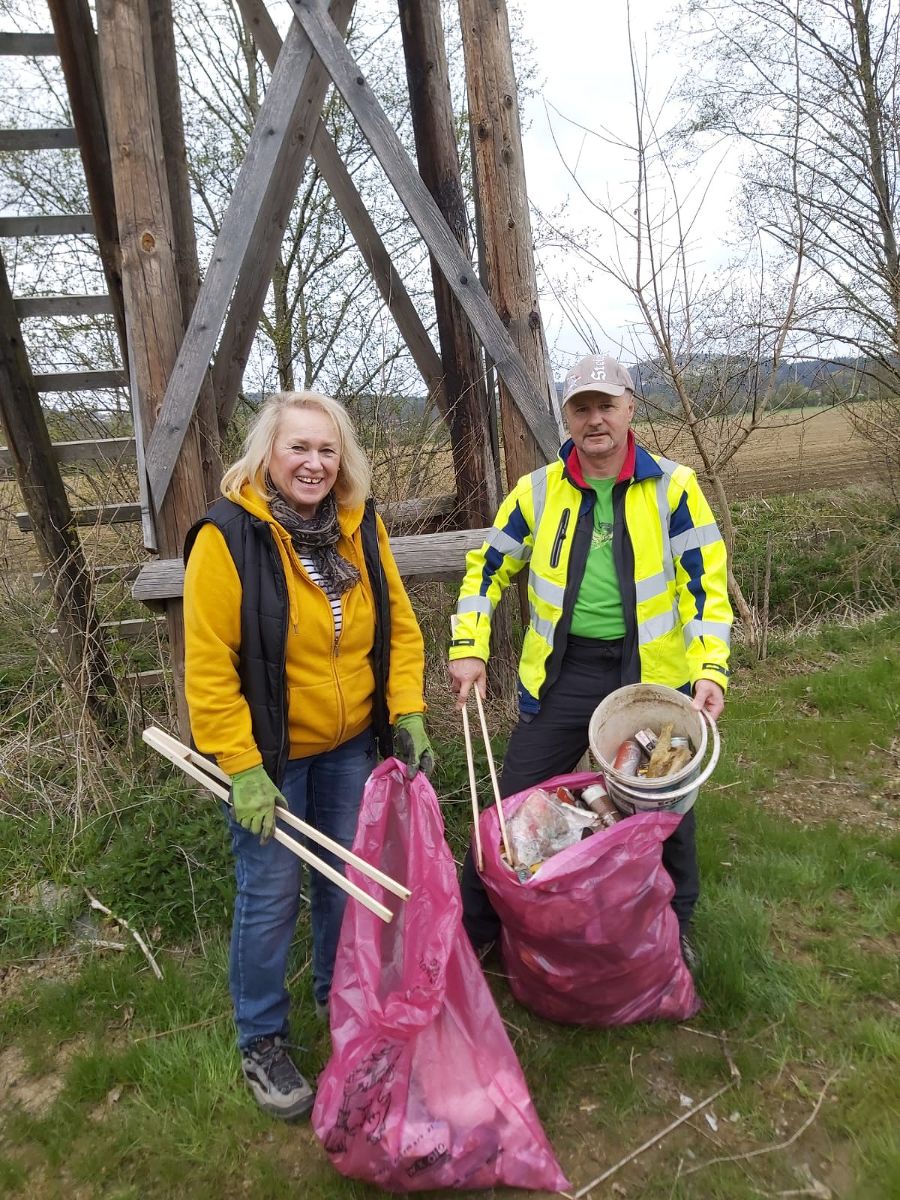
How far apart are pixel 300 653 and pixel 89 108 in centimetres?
283

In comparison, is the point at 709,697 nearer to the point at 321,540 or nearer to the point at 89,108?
the point at 321,540

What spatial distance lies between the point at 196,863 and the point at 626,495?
2105 mm

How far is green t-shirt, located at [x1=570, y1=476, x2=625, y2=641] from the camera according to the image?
2.23 m

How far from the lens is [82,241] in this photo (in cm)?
607

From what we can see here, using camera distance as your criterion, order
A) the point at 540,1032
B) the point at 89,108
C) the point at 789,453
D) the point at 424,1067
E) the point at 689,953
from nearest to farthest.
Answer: the point at 424,1067 < the point at 540,1032 < the point at 689,953 < the point at 89,108 < the point at 789,453

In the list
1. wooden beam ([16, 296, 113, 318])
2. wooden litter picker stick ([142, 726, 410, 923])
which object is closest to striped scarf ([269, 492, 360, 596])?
wooden litter picker stick ([142, 726, 410, 923])

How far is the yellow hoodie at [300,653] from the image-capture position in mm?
1748

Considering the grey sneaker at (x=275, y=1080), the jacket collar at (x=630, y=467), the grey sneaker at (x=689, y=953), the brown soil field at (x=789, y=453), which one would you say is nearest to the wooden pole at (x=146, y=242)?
the grey sneaker at (x=275, y=1080)

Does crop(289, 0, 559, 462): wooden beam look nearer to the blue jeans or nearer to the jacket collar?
the jacket collar

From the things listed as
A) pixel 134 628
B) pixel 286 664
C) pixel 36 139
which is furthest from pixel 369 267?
pixel 286 664

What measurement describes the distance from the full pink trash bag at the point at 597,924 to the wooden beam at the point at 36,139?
3.53 meters

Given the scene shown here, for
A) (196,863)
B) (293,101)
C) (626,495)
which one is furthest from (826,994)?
(293,101)

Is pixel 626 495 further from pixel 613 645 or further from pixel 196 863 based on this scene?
pixel 196 863

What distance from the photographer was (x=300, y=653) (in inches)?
73.3
